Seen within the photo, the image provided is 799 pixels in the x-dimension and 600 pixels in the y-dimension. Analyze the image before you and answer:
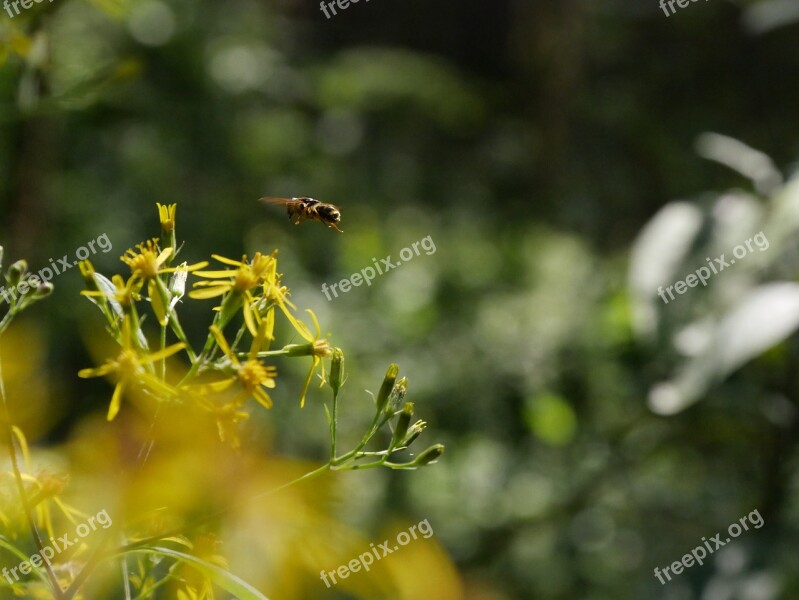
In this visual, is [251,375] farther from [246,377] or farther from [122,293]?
[122,293]

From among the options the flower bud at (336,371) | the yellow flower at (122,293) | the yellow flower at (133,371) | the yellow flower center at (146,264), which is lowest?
the flower bud at (336,371)

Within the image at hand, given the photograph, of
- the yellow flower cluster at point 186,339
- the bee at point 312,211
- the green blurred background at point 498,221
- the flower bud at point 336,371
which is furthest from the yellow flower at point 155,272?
the bee at point 312,211

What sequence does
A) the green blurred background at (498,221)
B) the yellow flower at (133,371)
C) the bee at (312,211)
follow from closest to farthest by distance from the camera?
the yellow flower at (133,371), the bee at (312,211), the green blurred background at (498,221)

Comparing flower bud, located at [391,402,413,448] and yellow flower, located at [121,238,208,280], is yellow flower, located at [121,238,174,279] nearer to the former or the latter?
yellow flower, located at [121,238,208,280]

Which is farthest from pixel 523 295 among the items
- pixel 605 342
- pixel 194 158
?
pixel 194 158

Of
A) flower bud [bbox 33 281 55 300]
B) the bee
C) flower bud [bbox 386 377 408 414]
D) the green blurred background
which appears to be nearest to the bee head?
the bee

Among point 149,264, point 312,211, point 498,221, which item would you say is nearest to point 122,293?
point 149,264

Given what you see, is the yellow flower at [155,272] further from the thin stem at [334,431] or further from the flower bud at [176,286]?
the thin stem at [334,431]

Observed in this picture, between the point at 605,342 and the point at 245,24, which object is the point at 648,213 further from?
the point at 605,342

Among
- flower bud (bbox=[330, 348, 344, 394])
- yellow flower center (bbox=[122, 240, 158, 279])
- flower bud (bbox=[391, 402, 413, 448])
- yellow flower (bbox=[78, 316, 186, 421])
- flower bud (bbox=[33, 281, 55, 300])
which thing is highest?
flower bud (bbox=[33, 281, 55, 300])
